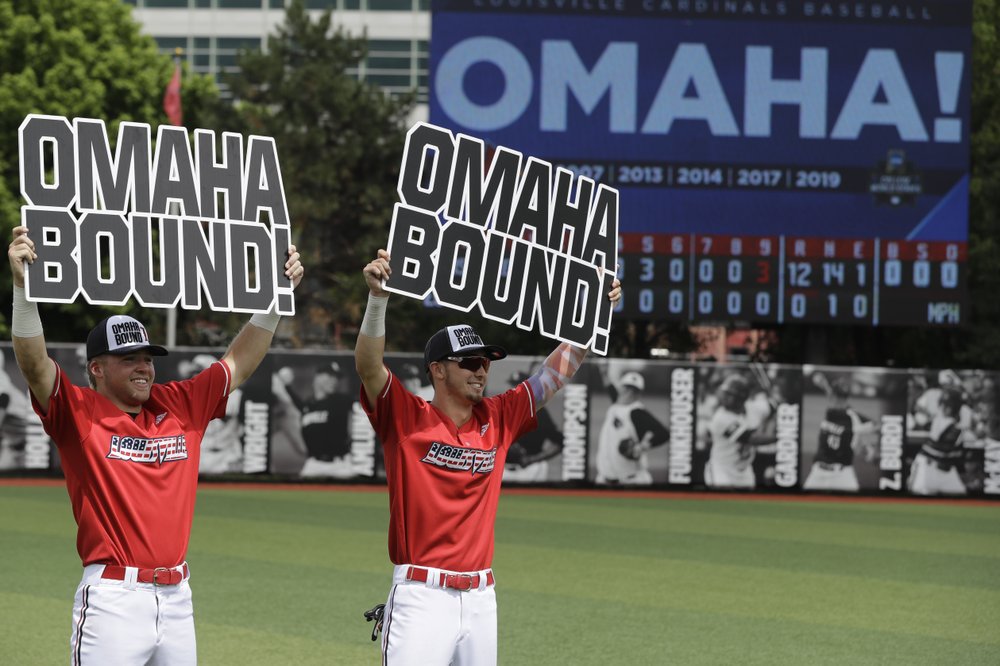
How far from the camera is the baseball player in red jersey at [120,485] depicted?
194 inches

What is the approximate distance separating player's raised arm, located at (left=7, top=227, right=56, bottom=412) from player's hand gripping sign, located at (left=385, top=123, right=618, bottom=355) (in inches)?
55.6

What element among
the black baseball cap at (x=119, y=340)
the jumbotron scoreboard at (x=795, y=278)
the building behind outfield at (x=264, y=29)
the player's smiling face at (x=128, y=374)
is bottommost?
the player's smiling face at (x=128, y=374)

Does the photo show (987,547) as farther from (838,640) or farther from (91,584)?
(91,584)

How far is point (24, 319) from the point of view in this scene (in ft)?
16.2

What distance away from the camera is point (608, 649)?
913 cm

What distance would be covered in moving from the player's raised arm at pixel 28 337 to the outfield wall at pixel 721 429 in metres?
15.9

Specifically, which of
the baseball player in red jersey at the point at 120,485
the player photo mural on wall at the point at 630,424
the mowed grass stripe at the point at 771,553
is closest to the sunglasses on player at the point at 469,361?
the baseball player in red jersey at the point at 120,485

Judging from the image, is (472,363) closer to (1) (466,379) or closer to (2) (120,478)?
(1) (466,379)

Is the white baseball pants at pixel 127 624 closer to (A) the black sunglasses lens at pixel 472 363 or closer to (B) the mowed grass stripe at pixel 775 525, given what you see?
(A) the black sunglasses lens at pixel 472 363

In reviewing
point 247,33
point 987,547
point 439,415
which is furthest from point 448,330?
point 247,33

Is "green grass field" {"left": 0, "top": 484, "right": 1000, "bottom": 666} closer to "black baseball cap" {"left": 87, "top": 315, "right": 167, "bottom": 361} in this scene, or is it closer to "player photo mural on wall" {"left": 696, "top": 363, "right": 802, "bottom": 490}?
"player photo mural on wall" {"left": 696, "top": 363, "right": 802, "bottom": 490}

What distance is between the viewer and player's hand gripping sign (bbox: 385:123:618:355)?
5691 millimetres

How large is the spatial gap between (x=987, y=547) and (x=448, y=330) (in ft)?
37.8

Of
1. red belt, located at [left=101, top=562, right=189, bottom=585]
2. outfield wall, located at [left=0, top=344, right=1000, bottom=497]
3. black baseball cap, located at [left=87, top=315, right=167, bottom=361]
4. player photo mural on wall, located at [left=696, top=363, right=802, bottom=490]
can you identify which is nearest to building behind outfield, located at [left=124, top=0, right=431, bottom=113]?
outfield wall, located at [left=0, top=344, right=1000, bottom=497]
